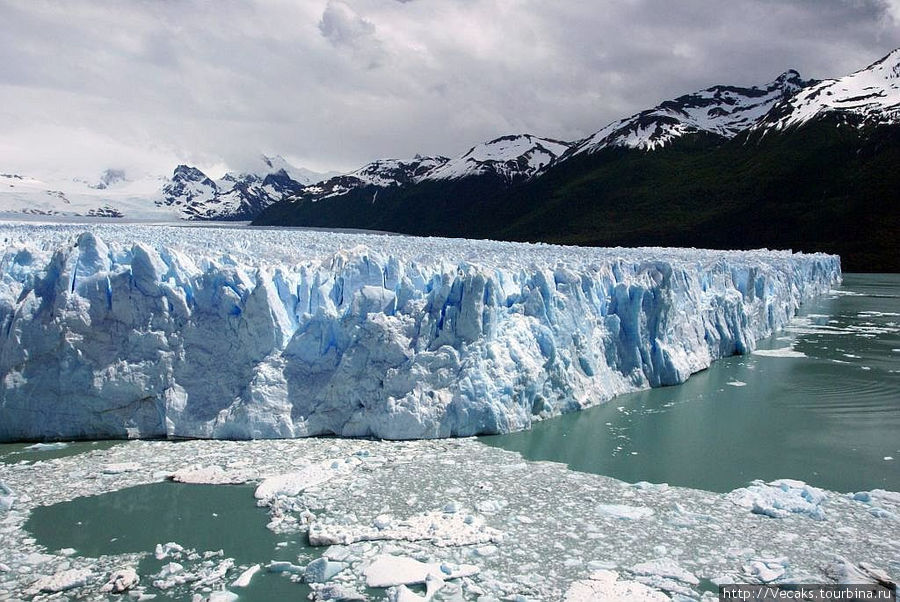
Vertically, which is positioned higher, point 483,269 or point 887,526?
point 483,269

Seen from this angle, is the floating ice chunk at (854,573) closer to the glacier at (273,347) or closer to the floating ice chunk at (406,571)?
the floating ice chunk at (406,571)

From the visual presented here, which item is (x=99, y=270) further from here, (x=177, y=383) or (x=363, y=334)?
(x=363, y=334)

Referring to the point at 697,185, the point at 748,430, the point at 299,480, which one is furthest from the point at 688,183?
the point at 299,480

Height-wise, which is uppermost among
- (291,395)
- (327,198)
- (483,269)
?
(327,198)

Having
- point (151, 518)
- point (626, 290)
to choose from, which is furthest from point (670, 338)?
point (151, 518)

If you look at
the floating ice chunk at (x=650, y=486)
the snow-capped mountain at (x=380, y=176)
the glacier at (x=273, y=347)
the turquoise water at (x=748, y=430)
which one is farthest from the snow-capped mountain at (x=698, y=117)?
the floating ice chunk at (x=650, y=486)

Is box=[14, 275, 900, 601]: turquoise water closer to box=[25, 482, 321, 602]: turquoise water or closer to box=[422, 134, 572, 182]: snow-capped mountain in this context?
box=[25, 482, 321, 602]: turquoise water
